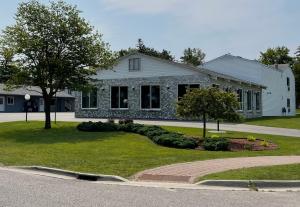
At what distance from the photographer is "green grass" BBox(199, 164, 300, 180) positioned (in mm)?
10641

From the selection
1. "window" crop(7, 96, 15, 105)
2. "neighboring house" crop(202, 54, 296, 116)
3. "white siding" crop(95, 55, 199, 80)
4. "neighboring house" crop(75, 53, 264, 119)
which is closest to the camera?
"neighboring house" crop(75, 53, 264, 119)

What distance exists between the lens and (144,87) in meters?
38.2

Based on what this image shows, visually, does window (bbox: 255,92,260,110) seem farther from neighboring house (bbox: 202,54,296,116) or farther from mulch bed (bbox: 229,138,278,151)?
mulch bed (bbox: 229,138,278,151)

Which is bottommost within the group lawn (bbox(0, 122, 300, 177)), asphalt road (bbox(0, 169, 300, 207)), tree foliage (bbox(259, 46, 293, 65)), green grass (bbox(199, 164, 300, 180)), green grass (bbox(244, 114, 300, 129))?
asphalt road (bbox(0, 169, 300, 207))

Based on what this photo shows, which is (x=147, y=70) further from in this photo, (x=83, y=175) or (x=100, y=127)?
(x=83, y=175)

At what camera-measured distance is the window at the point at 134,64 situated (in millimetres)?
38594

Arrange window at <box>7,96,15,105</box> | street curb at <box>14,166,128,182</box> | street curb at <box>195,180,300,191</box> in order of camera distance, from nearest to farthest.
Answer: street curb at <box>195,180,300,191</box>
street curb at <box>14,166,128,182</box>
window at <box>7,96,15,105</box>

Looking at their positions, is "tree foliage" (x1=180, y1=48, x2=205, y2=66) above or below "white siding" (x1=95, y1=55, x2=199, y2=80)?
above

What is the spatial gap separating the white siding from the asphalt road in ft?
85.8

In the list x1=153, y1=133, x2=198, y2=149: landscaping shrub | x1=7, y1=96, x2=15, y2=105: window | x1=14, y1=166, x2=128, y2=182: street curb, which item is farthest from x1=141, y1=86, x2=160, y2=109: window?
x1=7, y1=96, x2=15, y2=105: window

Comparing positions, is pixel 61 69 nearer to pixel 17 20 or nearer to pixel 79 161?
pixel 17 20

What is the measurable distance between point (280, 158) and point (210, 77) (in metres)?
20.5

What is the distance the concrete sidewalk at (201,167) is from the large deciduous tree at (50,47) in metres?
15.1

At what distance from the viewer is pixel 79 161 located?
1370cm
